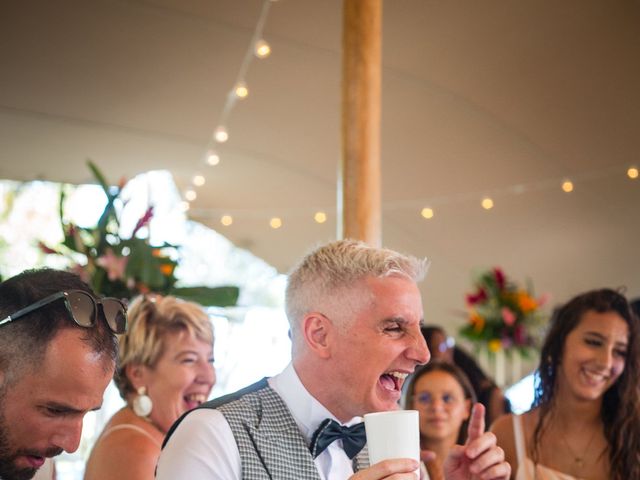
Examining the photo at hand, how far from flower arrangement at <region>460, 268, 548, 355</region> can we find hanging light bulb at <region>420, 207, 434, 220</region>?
2.70 m

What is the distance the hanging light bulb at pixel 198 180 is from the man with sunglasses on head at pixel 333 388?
844 centimetres

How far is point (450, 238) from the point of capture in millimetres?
12070

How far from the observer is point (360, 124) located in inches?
178

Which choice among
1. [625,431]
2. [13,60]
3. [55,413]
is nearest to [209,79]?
[13,60]

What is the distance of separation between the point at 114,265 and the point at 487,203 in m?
7.35

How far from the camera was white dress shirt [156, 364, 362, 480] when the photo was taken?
2.21 m

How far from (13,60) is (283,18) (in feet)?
7.00

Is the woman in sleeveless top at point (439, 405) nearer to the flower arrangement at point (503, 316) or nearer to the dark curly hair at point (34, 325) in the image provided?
the dark curly hair at point (34, 325)

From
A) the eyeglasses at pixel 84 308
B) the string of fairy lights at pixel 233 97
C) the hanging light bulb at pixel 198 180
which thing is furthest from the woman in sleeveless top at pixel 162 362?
the hanging light bulb at pixel 198 180

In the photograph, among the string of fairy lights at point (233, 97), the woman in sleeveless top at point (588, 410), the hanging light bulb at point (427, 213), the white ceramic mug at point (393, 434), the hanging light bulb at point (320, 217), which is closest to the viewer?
the white ceramic mug at point (393, 434)

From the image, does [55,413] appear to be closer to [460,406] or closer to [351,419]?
[351,419]

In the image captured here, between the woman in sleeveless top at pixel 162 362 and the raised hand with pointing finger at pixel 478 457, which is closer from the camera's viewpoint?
the raised hand with pointing finger at pixel 478 457

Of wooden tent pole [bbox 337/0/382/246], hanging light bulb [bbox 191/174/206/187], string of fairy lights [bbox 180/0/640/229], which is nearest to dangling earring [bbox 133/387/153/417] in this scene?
wooden tent pole [bbox 337/0/382/246]

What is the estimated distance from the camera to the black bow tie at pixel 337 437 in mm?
2371
